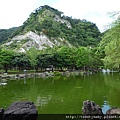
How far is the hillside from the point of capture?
99.9m

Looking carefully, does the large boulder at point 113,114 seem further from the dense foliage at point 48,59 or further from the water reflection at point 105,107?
the dense foliage at point 48,59

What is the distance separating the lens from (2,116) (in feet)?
29.3

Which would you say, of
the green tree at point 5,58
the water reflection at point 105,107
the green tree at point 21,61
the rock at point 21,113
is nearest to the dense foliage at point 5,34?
the green tree at point 21,61

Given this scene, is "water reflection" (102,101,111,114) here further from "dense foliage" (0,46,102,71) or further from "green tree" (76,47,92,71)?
"green tree" (76,47,92,71)

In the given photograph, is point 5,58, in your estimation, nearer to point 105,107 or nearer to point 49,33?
point 105,107

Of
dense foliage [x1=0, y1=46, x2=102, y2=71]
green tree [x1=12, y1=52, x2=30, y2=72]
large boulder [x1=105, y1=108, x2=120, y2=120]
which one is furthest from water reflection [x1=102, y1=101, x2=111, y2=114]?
green tree [x1=12, y1=52, x2=30, y2=72]

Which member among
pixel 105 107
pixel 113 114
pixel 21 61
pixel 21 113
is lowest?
pixel 105 107

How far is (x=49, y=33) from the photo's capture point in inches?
4528

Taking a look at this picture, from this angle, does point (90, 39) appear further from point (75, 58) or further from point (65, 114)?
point (65, 114)

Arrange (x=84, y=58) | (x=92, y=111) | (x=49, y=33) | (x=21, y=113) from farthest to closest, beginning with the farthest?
(x=49, y=33), (x=84, y=58), (x=92, y=111), (x=21, y=113)

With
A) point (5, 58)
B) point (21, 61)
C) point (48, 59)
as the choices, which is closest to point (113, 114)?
point (5, 58)

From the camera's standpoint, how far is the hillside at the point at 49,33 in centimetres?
9994

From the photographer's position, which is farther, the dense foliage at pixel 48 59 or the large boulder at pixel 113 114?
the dense foliage at pixel 48 59

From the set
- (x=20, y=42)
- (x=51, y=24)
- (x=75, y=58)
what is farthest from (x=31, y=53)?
(x=51, y=24)
